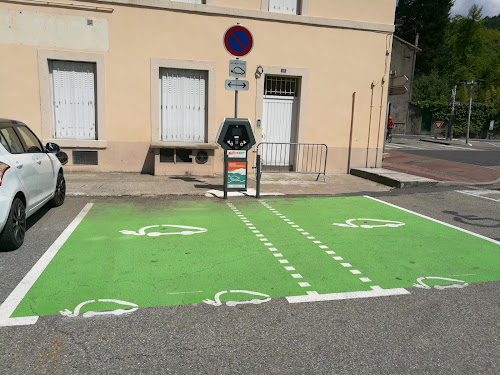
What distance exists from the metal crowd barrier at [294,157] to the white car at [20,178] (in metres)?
6.62

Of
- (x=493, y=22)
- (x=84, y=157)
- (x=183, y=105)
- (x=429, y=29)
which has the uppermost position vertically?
(x=493, y=22)

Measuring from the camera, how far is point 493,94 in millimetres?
50625

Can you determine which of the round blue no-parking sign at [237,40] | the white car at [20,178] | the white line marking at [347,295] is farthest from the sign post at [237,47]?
the white line marking at [347,295]

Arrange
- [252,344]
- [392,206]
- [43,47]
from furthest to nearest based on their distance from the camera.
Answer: [43,47]
[392,206]
[252,344]

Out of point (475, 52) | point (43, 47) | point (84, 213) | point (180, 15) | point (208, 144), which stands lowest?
point (84, 213)

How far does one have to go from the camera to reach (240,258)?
5.13m

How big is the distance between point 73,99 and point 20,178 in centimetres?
631

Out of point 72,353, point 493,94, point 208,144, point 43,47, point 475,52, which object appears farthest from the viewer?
point 475,52

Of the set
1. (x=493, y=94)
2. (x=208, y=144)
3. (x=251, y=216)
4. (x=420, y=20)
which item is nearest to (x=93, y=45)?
(x=208, y=144)

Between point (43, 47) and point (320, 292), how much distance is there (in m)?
9.75

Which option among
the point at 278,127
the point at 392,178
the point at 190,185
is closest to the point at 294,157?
the point at 278,127

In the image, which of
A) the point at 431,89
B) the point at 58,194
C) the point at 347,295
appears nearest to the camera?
the point at 347,295

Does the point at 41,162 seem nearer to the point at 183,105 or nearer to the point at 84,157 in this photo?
the point at 84,157

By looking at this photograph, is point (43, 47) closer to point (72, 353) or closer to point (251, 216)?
point (251, 216)
